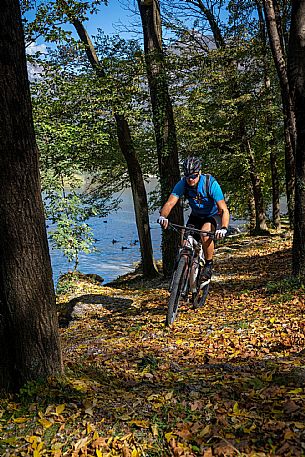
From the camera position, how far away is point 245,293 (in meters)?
8.05

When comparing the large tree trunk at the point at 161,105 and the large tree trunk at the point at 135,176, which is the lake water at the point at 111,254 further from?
the large tree trunk at the point at 161,105

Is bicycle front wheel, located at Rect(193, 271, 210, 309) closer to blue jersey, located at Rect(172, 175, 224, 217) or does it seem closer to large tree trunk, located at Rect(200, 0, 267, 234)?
blue jersey, located at Rect(172, 175, 224, 217)

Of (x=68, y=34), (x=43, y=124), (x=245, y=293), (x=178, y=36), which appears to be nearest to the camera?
(x=245, y=293)

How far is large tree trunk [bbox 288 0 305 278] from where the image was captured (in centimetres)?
665

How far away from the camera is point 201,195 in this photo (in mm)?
6301

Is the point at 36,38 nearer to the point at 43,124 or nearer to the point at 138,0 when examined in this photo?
the point at 43,124

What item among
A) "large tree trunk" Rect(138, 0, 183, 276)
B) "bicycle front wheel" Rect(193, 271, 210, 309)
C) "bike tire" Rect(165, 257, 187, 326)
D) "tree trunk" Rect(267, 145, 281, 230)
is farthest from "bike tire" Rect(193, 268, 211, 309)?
"tree trunk" Rect(267, 145, 281, 230)

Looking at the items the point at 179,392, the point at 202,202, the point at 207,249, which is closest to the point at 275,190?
the point at 207,249

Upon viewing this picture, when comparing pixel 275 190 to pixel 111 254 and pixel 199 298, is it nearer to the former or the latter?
pixel 111 254

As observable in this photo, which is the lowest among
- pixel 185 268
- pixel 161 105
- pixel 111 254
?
pixel 111 254

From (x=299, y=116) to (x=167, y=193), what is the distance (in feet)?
16.6

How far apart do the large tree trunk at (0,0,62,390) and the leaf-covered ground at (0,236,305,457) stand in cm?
29

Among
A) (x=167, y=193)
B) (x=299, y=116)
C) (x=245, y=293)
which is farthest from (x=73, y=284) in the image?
(x=299, y=116)

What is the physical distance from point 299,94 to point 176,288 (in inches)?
147
